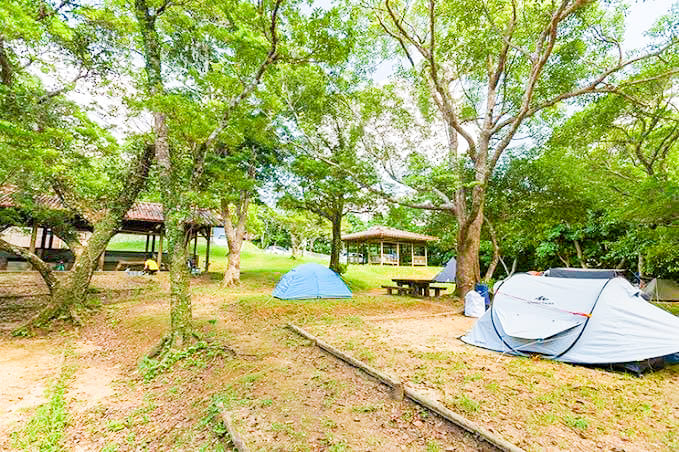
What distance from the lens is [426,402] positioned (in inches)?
126

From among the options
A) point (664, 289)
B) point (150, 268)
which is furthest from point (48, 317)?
point (664, 289)

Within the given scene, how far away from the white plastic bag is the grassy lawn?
1934 mm

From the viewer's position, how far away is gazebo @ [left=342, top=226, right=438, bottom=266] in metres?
21.6

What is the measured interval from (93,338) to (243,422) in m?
5.41

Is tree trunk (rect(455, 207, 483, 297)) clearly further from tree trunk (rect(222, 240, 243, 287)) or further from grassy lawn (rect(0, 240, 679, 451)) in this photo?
tree trunk (rect(222, 240, 243, 287))

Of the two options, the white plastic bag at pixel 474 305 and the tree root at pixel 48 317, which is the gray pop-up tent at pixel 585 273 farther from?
the tree root at pixel 48 317

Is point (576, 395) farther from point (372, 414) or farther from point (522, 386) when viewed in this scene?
point (372, 414)

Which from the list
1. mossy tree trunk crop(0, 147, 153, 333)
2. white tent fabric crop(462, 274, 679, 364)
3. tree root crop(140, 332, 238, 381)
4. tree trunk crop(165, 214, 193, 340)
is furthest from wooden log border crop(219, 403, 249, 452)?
mossy tree trunk crop(0, 147, 153, 333)

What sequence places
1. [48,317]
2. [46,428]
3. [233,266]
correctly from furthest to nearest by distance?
[233,266] → [48,317] → [46,428]

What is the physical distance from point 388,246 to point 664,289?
15.6m

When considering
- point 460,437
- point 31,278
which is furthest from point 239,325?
point 31,278

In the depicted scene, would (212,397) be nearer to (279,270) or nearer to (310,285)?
(310,285)

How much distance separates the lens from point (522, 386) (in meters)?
3.69

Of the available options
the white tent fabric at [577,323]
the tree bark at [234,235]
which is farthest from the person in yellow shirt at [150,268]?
the white tent fabric at [577,323]
